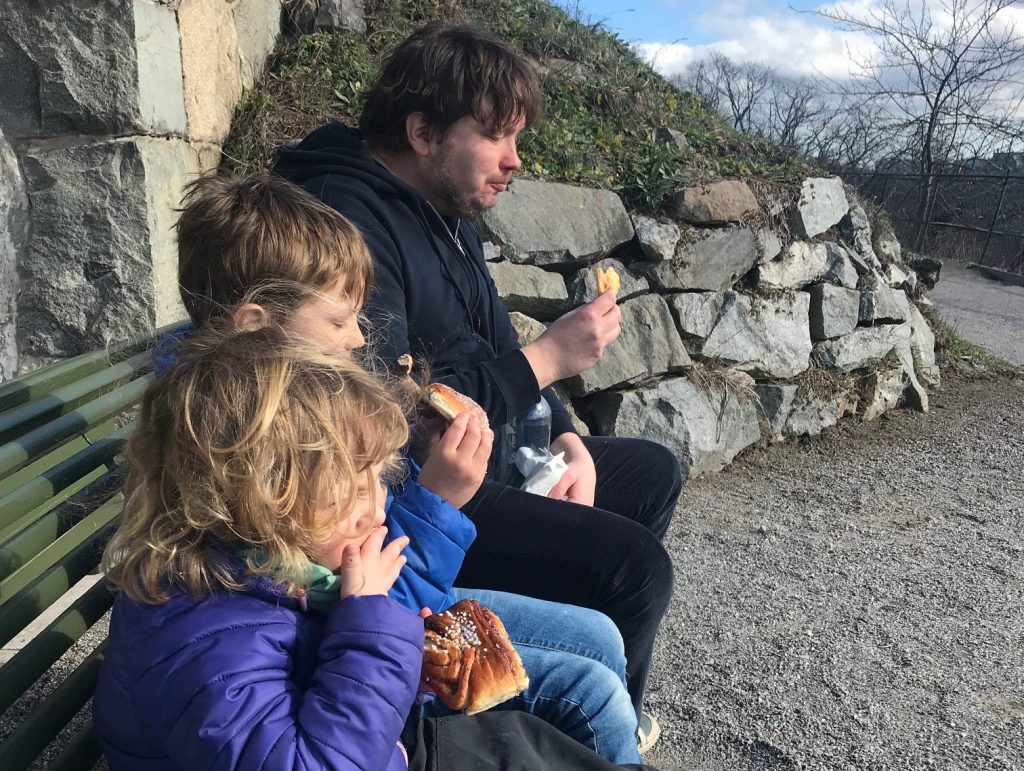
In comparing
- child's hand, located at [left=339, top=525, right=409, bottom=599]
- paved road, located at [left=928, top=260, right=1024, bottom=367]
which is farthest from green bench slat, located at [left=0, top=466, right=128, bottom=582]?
paved road, located at [left=928, top=260, right=1024, bottom=367]

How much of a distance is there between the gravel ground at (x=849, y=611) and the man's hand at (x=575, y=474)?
0.77 metres

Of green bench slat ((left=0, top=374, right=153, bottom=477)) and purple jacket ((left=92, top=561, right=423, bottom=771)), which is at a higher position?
green bench slat ((left=0, top=374, right=153, bottom=477))

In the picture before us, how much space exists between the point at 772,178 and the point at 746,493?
1.95 m

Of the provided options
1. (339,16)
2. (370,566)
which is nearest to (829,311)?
(339,16)

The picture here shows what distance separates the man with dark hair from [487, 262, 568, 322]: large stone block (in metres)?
1.50

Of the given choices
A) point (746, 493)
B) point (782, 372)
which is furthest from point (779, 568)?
point (782, 372)

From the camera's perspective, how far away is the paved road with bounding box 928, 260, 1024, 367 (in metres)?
7.78

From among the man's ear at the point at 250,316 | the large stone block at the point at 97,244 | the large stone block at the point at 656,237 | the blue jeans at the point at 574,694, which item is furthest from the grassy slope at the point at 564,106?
the blue jeans at the point at 574,694

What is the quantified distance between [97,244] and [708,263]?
299cm

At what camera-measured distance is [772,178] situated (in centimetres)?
526

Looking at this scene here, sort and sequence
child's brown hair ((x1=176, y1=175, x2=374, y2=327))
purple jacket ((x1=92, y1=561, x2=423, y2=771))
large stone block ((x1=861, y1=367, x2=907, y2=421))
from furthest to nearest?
large stone block ((x1=861, y1=367, x2=907, y2=421))
child's brown hair ((x1=176, y1=175, x2=374, y2=327))
purple jacket ((x1=92, y1=561, x2=423, y2=771))

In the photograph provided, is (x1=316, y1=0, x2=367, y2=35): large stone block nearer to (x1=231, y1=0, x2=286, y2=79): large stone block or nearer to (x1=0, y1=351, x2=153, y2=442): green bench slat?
(x1=231, y1=0, x2=286, y2=79): large stone block

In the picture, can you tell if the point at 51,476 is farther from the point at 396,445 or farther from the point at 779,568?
the point at 779,568

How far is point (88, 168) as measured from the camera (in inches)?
113
